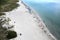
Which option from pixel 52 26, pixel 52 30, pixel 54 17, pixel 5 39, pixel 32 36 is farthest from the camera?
pixel 54 17

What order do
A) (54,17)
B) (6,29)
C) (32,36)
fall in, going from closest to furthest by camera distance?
(32,36)
(6,29)
(54,17)

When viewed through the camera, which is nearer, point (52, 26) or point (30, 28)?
point (30, 28)

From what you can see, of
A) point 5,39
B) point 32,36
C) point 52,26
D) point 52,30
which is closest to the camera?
point 5,39

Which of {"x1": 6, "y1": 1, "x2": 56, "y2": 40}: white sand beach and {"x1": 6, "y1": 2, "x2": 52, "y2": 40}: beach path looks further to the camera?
Result: {"x1": 6, "y1": 1, "x2": 56, "y2": 40}: white sand beach

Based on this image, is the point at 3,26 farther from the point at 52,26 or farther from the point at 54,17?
the point at 54,17

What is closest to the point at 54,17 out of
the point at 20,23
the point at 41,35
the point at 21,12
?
the point at 21,12

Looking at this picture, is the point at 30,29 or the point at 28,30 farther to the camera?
the point at 30,29

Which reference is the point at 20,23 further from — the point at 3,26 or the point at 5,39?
the point at 5,39

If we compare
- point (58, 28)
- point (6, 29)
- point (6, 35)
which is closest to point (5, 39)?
point (6, 35)

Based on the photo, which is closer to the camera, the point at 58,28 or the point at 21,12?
the point at 58,28

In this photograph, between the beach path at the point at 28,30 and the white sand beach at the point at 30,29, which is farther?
the white sand beach at the point at 30,29
